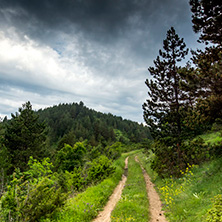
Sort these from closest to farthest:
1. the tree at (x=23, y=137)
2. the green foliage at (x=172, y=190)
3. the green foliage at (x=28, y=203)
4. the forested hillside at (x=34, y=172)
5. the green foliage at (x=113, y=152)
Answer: the green foliage at (x=28, y=203)
the forested hillside at (x=34, y=172)
the green foliage at (x=172, y=190)
the tree at (x=23, y=137)
the green foliage at (x=113, y=152)

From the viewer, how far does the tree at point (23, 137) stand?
19984mm

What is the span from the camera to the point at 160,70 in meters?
14.5

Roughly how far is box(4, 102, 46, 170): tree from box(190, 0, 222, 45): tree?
22367mm

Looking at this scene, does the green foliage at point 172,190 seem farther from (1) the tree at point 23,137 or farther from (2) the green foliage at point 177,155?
(1) the tree at point 23,137

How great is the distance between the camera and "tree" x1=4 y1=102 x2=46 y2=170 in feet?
65.6

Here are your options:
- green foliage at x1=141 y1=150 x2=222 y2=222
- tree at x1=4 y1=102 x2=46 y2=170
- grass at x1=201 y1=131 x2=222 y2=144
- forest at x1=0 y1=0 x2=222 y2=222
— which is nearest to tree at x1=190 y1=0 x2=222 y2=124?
forest at x1=0 y1=0 x2=222 y2=222

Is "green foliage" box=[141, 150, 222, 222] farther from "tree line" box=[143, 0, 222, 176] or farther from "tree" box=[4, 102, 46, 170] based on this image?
"tree" box=[4, 102, 46, 170]

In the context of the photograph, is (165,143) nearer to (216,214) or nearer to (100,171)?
(100,171)

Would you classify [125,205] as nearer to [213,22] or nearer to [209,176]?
[209,176]

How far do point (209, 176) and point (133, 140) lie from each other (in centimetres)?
10691

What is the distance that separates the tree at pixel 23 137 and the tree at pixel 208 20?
73.4 feet

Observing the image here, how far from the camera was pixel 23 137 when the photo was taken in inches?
828

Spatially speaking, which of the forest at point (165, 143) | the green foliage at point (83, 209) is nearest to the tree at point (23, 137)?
the forest at point (165, 143)

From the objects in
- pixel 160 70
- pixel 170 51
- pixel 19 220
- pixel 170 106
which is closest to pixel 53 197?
pixel 19 220
